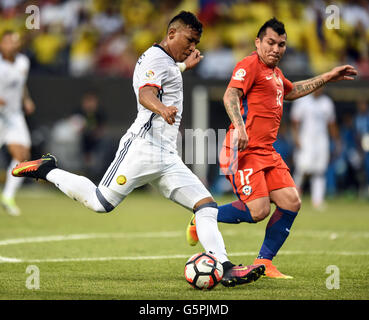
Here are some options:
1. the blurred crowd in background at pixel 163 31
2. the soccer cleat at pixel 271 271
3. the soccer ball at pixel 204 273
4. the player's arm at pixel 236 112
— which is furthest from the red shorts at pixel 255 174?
the blurred crowd in background at pixel 163 31

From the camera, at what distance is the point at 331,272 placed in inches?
267

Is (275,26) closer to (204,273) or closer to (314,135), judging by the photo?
(204,273)

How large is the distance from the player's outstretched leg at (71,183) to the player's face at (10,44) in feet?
17.9

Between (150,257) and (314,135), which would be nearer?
(150,257)

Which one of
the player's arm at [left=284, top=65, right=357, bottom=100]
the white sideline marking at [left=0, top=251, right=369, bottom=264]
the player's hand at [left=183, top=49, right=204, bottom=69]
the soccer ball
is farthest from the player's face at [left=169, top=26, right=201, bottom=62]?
the white sideline marking at [left=0, top=251, right=369, bottom=264]

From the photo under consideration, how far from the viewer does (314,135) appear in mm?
15484

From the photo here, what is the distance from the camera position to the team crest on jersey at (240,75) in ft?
22.1

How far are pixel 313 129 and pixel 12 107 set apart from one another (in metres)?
6.46

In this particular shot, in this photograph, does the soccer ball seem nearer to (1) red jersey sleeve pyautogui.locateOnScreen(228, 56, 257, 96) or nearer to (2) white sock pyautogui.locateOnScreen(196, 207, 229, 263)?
(2) white sock pyautogui.locateOnScreen(196, 207, 229, 263)

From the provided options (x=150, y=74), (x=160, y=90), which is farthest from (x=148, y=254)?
(x=150, y=74)

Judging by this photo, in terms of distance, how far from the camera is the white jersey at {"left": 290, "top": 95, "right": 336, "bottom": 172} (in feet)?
50.2

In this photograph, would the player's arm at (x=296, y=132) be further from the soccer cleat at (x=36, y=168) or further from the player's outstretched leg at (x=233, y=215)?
the soccer cleat at (x=36, y=168)

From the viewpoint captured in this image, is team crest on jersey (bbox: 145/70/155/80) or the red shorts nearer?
team crest on jersey (bbox: 145/70/155/80)

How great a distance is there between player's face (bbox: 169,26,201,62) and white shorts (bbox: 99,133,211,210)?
0.82 m
